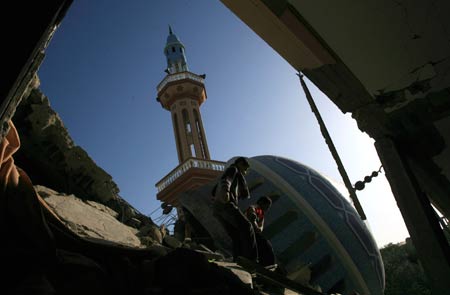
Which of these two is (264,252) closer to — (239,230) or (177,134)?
(239,230)

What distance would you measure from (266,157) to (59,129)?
13.1m

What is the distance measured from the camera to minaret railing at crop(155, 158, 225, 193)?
2020 centimetres

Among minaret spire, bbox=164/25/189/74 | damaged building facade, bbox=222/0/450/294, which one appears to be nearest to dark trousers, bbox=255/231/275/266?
damaged building facade, bbox=222/0/450/294

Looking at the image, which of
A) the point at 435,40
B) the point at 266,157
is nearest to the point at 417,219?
the point at 435,40

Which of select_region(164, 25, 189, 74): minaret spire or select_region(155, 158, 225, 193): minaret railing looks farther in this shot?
select_region(164, 25, 189, 74): minaret spire

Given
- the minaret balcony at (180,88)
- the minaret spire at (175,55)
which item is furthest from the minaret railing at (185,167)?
the minaret spire at (175,55)

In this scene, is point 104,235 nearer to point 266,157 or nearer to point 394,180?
point 394,180

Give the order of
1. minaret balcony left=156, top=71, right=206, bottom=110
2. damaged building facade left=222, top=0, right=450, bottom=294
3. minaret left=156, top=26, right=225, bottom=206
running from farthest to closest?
minaret balcony left=156, top=71, right=206, bottom=110 → minaret left=156, top=26, right=225, bottom=206 → damaged building facade left=222, top=0, right=450, bottom=294

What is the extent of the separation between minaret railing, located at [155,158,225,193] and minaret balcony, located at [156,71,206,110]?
6184mm

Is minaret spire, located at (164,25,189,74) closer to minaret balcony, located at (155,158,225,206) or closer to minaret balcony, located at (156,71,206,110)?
minaret balcony, located at (156,71,206,110)

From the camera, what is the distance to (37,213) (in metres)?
1.88

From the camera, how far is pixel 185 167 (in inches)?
797

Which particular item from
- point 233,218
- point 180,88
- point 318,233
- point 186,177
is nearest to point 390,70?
point 233,218

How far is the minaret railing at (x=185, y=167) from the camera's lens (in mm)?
20203
